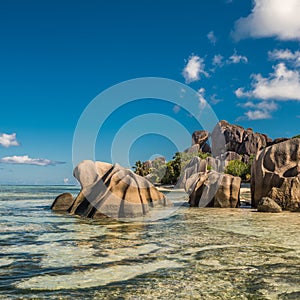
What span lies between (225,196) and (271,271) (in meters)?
15.1

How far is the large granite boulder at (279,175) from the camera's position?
19.2 meters

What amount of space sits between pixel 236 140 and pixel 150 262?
124 m

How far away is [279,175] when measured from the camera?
20125mm

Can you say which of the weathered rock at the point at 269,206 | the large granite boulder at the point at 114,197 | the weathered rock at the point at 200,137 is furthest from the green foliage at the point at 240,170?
the weathered rock at the point at 200,137

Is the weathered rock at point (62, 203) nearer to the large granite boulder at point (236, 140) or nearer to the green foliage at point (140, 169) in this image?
the green foliage at point (140, 169)

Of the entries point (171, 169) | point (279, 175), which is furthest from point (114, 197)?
point (171, 169)

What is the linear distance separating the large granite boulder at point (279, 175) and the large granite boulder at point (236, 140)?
4064 inches

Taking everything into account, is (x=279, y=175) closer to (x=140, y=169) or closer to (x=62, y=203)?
(x=62, y=203)

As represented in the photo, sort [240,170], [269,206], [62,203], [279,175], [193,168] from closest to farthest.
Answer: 1. [269,206]
2. [279,175]
3. [62,203]
4. [193,168]
5. [240,170]

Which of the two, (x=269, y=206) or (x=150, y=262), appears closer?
(x=150, y=262)

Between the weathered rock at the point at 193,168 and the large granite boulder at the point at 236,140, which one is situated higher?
the large granite boulder at the point at 236,140

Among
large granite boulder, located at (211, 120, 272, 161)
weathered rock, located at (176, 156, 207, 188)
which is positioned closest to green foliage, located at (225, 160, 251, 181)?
weathered rock, located at (176, 156, 207, 188)

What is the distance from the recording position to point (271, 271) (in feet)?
22.3

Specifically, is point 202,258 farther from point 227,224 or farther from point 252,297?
point 227,224
